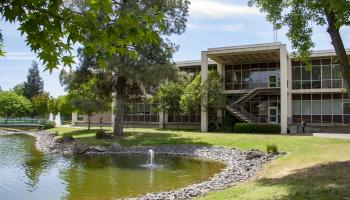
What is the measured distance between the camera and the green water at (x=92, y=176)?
16.1m

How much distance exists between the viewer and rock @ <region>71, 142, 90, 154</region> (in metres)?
30.1

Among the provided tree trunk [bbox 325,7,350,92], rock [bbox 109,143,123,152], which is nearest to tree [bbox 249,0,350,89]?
tree trunk [bbox 325,7,350,92]

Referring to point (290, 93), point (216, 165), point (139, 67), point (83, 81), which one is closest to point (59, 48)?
point (216, 165)

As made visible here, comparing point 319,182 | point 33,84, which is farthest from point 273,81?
point 33,84

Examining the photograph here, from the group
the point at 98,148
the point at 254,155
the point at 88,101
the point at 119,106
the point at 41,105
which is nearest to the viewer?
the point at 254,155

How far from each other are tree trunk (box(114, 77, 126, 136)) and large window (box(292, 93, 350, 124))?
17570 mm

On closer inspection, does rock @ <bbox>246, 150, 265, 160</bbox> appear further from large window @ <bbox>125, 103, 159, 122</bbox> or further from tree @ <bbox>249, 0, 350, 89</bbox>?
large window @ <bbox>125, 103, 159, 122</bbox>

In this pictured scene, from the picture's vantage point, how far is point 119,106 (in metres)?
39.0

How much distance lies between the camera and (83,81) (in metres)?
39.2

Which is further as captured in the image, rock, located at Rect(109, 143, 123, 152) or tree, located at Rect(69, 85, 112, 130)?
tree, located at Rect(69, 85, 112, 130)

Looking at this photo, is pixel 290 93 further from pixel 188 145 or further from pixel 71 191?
pixel 71 191

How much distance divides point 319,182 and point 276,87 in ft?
100

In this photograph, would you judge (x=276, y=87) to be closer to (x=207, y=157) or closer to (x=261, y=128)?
(x=261, y=128)

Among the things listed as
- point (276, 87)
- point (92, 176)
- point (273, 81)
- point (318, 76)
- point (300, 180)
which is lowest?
point (92, 176)
